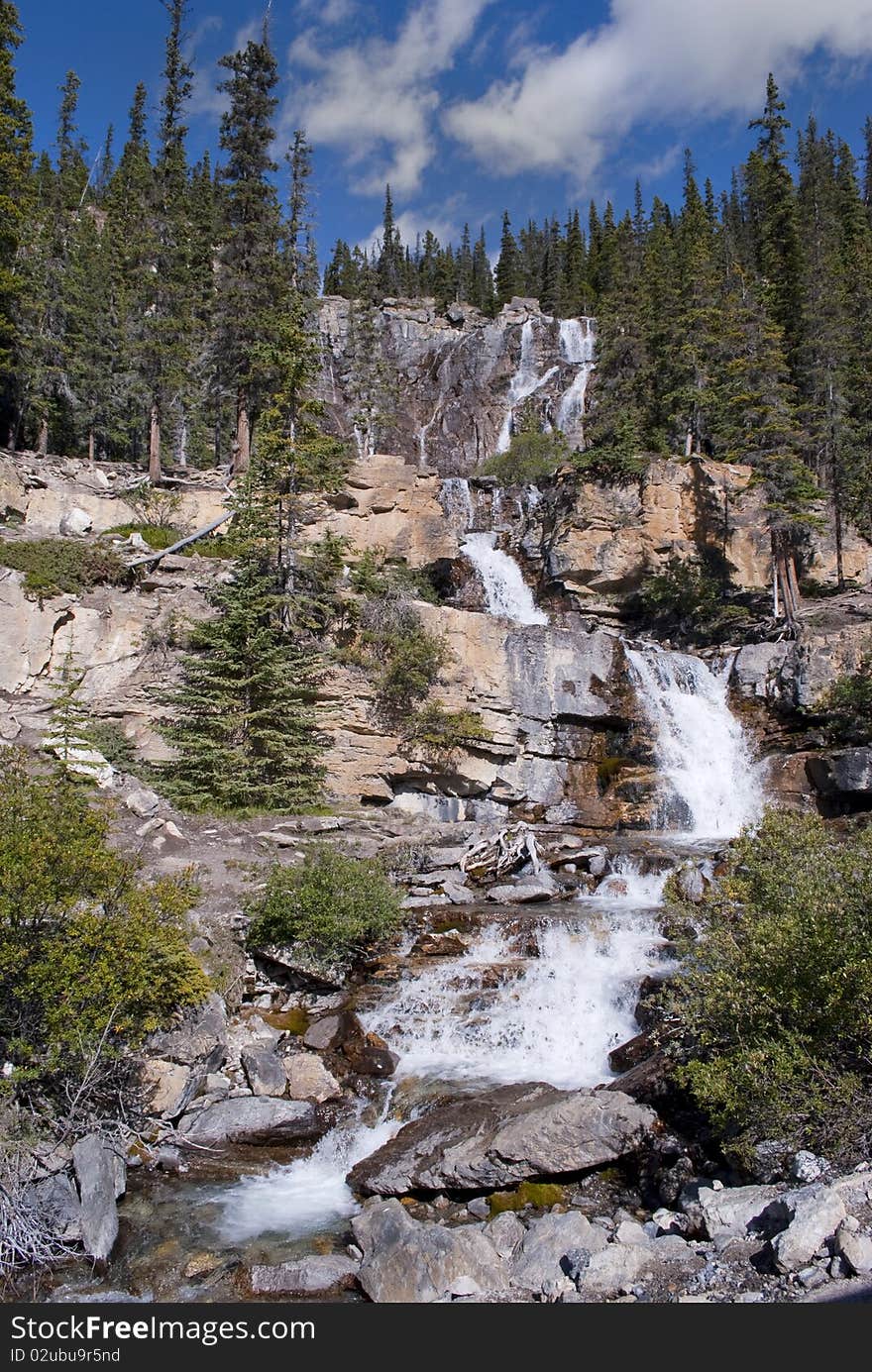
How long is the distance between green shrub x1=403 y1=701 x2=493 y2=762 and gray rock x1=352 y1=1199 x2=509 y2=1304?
14540mm

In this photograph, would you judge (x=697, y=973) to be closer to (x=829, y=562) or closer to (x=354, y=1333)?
(x=354, y=1333)

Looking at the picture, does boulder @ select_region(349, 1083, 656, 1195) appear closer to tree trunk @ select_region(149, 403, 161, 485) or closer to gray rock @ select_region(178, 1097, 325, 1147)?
gray rock @ select_region(178, 1097, 325, 1147)

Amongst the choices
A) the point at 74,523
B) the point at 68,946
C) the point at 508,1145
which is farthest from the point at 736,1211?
the point at 74,523

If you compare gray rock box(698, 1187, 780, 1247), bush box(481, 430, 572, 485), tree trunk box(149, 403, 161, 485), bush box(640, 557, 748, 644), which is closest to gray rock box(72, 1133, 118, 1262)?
gray rock box(698, 1187, 780, 1247)

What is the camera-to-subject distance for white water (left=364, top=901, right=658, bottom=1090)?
11.2 m

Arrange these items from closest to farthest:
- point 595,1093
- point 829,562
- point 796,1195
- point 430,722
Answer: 1. point 796,1195
2. point 595,1093
3. point 430,722
4. point 829,562

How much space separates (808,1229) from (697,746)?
18347 mm

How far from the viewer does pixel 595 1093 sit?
372 inches

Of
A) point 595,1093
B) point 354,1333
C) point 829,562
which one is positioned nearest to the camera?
point 354,1333

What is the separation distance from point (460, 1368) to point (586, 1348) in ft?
2.82

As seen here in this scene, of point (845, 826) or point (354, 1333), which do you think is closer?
point (354, 1333)

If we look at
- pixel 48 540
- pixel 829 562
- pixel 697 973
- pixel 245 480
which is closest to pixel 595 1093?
pixel 697 973

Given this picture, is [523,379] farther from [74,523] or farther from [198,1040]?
[198,1040]

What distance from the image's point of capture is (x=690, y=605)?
29.3m
